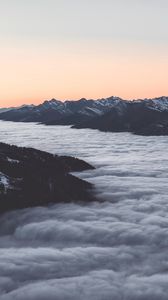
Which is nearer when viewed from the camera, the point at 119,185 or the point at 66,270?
the point at 66,270

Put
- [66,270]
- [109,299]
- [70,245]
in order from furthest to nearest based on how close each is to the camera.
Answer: [70,245], [66,270], [109,299]

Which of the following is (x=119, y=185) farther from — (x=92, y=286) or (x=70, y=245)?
(x=92, y=286)

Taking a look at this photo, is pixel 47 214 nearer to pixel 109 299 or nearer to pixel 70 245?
pixel 70 245

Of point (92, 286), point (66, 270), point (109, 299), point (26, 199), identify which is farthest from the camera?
point (26, 199)

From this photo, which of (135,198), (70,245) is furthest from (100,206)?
(70,245)

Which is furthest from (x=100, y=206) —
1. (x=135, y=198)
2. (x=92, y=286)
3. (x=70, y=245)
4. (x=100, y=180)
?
(x=92, y=286)

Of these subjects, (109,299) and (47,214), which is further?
(47,214)

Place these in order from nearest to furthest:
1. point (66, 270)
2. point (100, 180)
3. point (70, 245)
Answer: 1. point (66, 270)
2. point (70, 245)
3. point (100, 180)

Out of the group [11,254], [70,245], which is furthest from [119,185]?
[11,254]

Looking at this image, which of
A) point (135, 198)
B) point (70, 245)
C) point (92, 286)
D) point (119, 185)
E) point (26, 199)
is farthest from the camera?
point (119, 185)
